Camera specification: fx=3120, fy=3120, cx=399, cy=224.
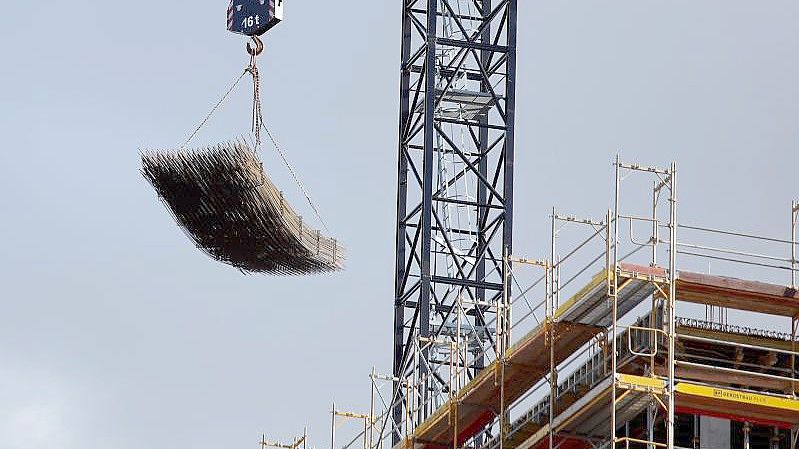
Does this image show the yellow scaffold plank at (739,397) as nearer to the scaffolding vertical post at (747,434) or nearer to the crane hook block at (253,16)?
the scaffolding vertical post at (747,434)

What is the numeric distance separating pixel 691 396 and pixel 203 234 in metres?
19.8

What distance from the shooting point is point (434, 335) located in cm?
7650

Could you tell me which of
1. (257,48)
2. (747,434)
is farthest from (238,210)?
(747,434)

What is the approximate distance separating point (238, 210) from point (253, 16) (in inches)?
178

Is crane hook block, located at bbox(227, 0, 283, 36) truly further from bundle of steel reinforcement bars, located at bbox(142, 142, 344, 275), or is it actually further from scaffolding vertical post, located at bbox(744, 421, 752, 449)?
scaffolding vertical post, located at bbox(744, 421, 752, 449)

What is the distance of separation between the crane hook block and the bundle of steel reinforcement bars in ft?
8.63

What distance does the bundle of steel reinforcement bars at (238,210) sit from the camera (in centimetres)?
6938

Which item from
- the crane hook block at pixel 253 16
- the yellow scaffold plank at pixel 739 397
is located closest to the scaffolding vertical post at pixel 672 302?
the yellow scaffold plank at pixel 739 397

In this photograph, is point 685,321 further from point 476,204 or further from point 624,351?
point 476,204

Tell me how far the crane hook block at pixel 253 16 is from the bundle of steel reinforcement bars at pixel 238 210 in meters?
2.63

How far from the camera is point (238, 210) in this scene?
231ft

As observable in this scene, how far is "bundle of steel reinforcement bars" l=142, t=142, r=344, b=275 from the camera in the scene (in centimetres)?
6938

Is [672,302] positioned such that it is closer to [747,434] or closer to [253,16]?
[747,434]

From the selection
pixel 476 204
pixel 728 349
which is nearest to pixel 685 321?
pixel 728 349
